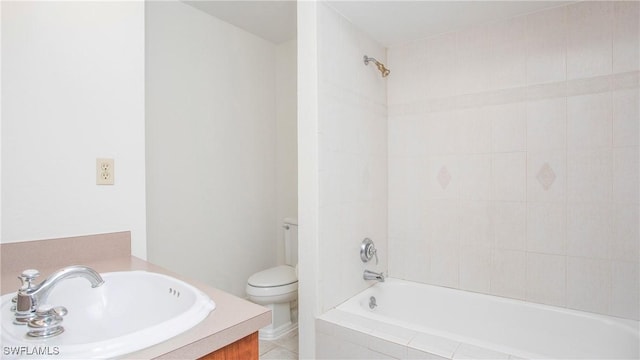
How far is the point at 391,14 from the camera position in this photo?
6.71ft

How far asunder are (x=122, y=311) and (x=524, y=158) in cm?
214

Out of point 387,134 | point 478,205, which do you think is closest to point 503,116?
point 478,205

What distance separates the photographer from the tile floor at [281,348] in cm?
212

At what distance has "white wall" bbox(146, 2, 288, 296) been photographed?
2.20m

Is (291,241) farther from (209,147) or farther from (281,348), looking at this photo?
(209,147)

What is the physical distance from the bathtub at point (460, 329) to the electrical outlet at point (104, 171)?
1.23 metres

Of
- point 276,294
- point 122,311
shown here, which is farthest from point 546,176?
point 122,311

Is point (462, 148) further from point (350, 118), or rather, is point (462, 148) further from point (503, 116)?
point (350, 118)

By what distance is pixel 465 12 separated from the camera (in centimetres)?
201

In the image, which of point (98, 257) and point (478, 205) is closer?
point (98, 257)

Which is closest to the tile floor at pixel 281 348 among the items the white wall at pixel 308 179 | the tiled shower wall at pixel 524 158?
the white wall at pixel 308 179

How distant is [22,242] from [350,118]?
1.66 metres

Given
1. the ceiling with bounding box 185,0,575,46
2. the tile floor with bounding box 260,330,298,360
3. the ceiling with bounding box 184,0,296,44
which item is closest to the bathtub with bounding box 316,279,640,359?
the tile floor with bounding box 260,330,298,360

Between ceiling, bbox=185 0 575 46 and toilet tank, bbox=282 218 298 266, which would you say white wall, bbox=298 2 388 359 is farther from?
toilet tank, bbox=282 218 298 266
